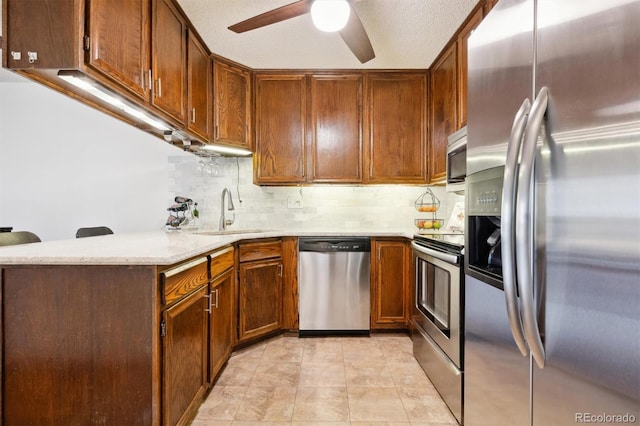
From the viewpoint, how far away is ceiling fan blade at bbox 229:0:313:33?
1.78 meters

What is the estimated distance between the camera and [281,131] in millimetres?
3121

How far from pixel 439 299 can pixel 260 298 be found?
1431 mm

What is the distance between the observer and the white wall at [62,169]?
11.1 ft

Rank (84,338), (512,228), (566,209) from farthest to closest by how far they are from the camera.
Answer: (84,338)
(512,228)
(566,209)

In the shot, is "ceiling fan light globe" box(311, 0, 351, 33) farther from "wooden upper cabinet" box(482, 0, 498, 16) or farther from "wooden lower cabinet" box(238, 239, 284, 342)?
"wooden lower cabinet" box(238, 239, 284, 342)

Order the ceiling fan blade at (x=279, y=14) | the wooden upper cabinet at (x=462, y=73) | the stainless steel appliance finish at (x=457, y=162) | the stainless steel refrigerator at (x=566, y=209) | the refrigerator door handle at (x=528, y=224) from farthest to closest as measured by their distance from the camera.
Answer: the wooden upper cabinet at (x=462, y=73)
the stainless steel appliance finish at (x=457, y=162)
the ceiling fan blade at (x=279, y=14)
the refrigerator door handle at (x=528, y=224)
the stainless steel refrigerator at (x=566, y=209)

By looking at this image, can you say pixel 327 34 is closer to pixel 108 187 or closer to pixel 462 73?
pixel 462 73

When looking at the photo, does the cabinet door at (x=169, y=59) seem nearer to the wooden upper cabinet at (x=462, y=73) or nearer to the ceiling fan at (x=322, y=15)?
the ceiling fan at (x=322, y=15)

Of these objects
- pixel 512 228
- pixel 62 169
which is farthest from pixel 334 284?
pixel 62 169

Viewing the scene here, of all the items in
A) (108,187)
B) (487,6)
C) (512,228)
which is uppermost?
(487,6)

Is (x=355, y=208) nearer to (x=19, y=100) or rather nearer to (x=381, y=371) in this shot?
(x=381, y=371)

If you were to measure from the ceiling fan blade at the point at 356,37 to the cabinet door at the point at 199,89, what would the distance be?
3.71 feet

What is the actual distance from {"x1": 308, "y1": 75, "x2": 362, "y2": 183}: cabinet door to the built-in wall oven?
3.63 ft

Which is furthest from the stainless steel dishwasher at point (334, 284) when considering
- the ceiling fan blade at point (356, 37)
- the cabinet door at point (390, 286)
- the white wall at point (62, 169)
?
the white wall at point (62, 169)
